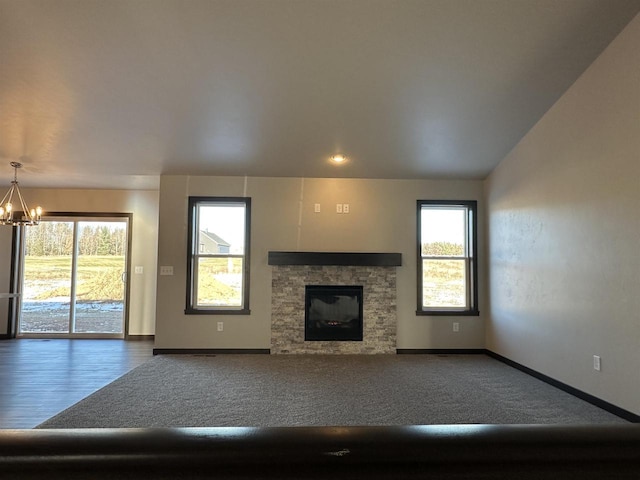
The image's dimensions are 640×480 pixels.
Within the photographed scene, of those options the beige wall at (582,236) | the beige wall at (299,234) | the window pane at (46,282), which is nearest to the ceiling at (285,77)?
the beige wall at (582,236)

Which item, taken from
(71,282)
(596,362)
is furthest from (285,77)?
(71,282)

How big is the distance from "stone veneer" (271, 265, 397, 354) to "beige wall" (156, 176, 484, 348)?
12 cm

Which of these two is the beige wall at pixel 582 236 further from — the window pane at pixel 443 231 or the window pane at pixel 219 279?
the window pane at pixel 219 279

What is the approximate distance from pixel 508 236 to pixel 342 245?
2091 millimetres

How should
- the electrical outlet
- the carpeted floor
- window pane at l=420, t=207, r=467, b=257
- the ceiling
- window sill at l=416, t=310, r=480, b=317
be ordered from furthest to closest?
window pane at l=420, t=207, r=467, b=257 < window sill at l=416, t=310, r=480, b=317 < the electrical outlet < the carpeted floor < the ceiling

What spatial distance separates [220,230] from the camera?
5543mm

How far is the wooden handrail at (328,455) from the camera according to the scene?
347 millimetres

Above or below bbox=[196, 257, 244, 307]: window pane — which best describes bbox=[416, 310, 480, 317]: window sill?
below

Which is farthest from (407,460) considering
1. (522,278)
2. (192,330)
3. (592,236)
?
(192,330)

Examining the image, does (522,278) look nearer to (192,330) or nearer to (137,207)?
(192,330)

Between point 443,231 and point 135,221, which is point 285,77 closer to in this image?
point 443,231

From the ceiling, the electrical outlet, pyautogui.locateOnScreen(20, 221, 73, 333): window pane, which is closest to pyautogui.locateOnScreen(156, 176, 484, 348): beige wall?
the ceiling

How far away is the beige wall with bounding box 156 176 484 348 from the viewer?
534cm

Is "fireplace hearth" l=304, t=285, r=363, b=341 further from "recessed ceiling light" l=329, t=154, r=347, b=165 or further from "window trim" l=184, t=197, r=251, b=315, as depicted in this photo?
"recessed ceiling light" l=329, t=154, r=347, b=165
